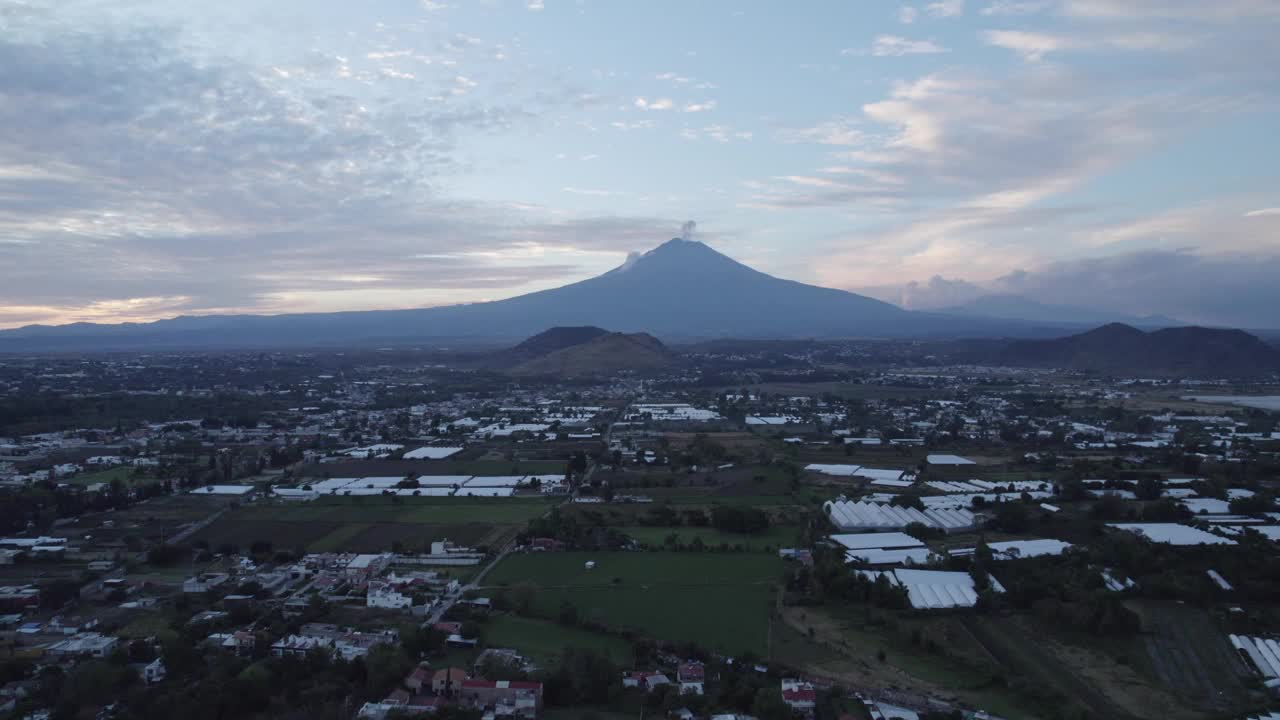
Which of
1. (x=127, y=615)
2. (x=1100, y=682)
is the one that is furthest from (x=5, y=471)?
(x=1100, y=682)

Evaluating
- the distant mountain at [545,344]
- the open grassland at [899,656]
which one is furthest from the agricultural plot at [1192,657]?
the distant mountain at [545,344]

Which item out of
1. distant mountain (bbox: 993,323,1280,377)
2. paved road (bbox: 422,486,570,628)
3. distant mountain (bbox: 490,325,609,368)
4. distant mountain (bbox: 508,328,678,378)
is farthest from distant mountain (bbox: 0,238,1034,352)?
paved road (bbox: 422,486,570,628)

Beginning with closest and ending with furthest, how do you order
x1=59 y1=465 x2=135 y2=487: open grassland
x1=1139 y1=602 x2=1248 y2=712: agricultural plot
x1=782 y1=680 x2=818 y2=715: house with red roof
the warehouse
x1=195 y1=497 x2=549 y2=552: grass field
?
1. x1=782 y1=680 x2=818 y2=715: house with red roof
2. x1=1139 y1=602 x2=1248 y2=712: agricultural plot
3. x1=195 y1=497 x2=549 y2=552: grass field
4. the warehouse
5. x1=59 y1=465 x2=135 y2=487: open grassland

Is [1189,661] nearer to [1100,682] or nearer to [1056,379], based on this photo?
[1100,682]

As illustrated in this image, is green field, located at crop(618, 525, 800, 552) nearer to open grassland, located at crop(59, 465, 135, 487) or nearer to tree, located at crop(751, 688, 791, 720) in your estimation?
tree, located at crop(751, 688, 791, 720)

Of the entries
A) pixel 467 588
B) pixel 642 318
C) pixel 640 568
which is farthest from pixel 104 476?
pixel 642 318

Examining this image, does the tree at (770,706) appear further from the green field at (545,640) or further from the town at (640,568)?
the green field at (545,640)
